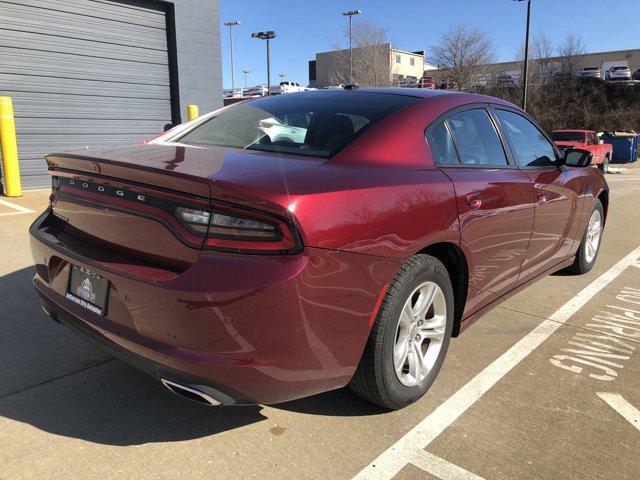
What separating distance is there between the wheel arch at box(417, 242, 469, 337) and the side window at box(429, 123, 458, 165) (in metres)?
0.47

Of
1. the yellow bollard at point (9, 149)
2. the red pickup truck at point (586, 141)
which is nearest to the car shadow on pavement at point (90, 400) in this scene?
the yellow bollard at point (9, 149)

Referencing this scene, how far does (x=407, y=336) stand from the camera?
2.64m

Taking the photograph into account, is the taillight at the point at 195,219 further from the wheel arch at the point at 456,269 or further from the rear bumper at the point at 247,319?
the wheel arch at the point at 456,269

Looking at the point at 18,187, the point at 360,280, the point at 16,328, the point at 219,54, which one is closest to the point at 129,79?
the point at 219,54

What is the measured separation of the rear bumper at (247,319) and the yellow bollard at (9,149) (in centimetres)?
809

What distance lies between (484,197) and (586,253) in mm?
2739

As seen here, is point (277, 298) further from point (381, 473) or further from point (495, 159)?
point (495, 159)

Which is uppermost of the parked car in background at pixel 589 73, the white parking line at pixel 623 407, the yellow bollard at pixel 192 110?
the parked car in background at pixel 589 73

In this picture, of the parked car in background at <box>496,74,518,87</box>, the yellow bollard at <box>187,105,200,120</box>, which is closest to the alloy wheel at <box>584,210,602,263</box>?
the yellow bollard at <box>187,105,200,120</box>

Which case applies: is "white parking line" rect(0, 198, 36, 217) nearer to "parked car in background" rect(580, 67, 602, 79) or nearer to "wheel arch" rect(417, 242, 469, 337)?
"wheel arch" rect(417, 242, 469, 337)

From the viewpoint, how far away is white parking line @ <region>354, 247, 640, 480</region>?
2281 mm

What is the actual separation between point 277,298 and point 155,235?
0.61 m

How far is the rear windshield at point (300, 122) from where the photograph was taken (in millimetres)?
2699

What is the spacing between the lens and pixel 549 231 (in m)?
3.90
